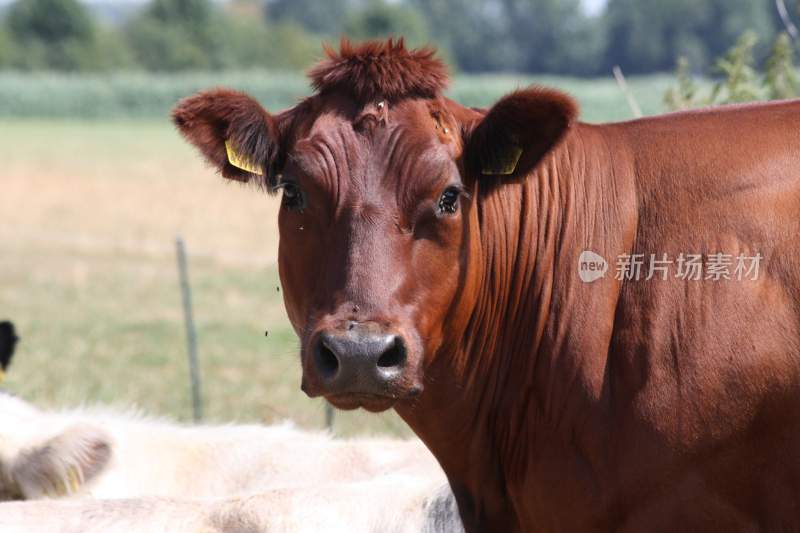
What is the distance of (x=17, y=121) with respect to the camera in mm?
59375

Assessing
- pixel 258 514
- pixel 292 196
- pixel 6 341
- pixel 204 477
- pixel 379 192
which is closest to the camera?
pixel 379 192

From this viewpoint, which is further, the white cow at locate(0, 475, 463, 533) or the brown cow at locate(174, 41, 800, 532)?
the white cow at locate(0, 475, 463, 533)

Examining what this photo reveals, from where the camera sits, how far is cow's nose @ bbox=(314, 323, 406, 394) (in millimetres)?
3244

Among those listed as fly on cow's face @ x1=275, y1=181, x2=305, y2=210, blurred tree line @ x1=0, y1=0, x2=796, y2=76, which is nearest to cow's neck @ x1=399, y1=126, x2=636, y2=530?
fly on cow's face @ x1=275, y1=181, x2=305, y2=210

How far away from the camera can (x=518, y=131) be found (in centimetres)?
363

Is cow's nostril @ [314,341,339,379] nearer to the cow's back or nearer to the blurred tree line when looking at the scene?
the cow's back

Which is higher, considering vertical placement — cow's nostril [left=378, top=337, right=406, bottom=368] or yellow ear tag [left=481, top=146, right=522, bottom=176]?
yellow ear tag [left=481, top=146, right=522, bottom=176]

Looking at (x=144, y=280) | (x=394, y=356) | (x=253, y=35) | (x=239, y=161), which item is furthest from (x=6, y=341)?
(x=253, y=35)

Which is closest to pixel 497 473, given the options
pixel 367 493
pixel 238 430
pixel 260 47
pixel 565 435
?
pixel 565 435

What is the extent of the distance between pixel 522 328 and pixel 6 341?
4.16 meters

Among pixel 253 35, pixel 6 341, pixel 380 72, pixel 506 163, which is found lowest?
pixel 6 341

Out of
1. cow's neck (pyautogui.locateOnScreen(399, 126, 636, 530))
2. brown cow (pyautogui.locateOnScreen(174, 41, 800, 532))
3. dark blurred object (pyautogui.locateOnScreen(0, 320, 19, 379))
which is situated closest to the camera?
brown cow (pyautogui.locateOnScreen(174, 41, 800, 532))

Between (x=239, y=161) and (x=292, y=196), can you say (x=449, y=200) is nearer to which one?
(x=292, y=196)

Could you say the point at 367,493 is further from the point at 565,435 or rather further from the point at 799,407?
the point at 799,407
